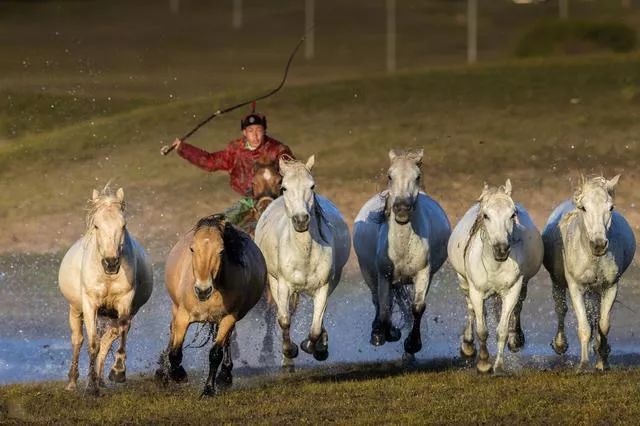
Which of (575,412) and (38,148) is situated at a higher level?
(38,148)

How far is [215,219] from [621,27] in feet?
153

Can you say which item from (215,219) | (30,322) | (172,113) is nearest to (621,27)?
(172,113)

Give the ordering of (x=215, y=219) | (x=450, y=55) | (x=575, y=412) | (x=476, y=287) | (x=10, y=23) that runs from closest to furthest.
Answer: (x=575, y=412) < (x=215, y=219) < (x=476, y=287) < (x=450, y=55) < (x=10, y=23)

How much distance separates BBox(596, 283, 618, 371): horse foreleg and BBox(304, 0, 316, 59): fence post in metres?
39.5

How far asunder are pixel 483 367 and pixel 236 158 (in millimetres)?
3956

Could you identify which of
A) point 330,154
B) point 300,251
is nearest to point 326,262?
point 300,251

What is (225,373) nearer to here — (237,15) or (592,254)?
(592,254)

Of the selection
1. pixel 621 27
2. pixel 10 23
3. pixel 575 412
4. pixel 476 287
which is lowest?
pixel 575 412

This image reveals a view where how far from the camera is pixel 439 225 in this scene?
18188mm

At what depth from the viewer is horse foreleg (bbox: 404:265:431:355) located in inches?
682

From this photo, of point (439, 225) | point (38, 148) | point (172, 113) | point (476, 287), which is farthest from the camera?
point (172, 113)

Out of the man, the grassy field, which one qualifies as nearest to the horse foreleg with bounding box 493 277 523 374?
the grassy field

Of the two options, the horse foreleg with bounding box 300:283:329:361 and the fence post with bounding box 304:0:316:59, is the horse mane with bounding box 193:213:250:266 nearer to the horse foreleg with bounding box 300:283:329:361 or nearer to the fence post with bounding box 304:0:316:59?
the horse foreleg with bounding box 300:283:329:361

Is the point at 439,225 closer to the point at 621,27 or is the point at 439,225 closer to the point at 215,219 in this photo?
the point at 215,219
